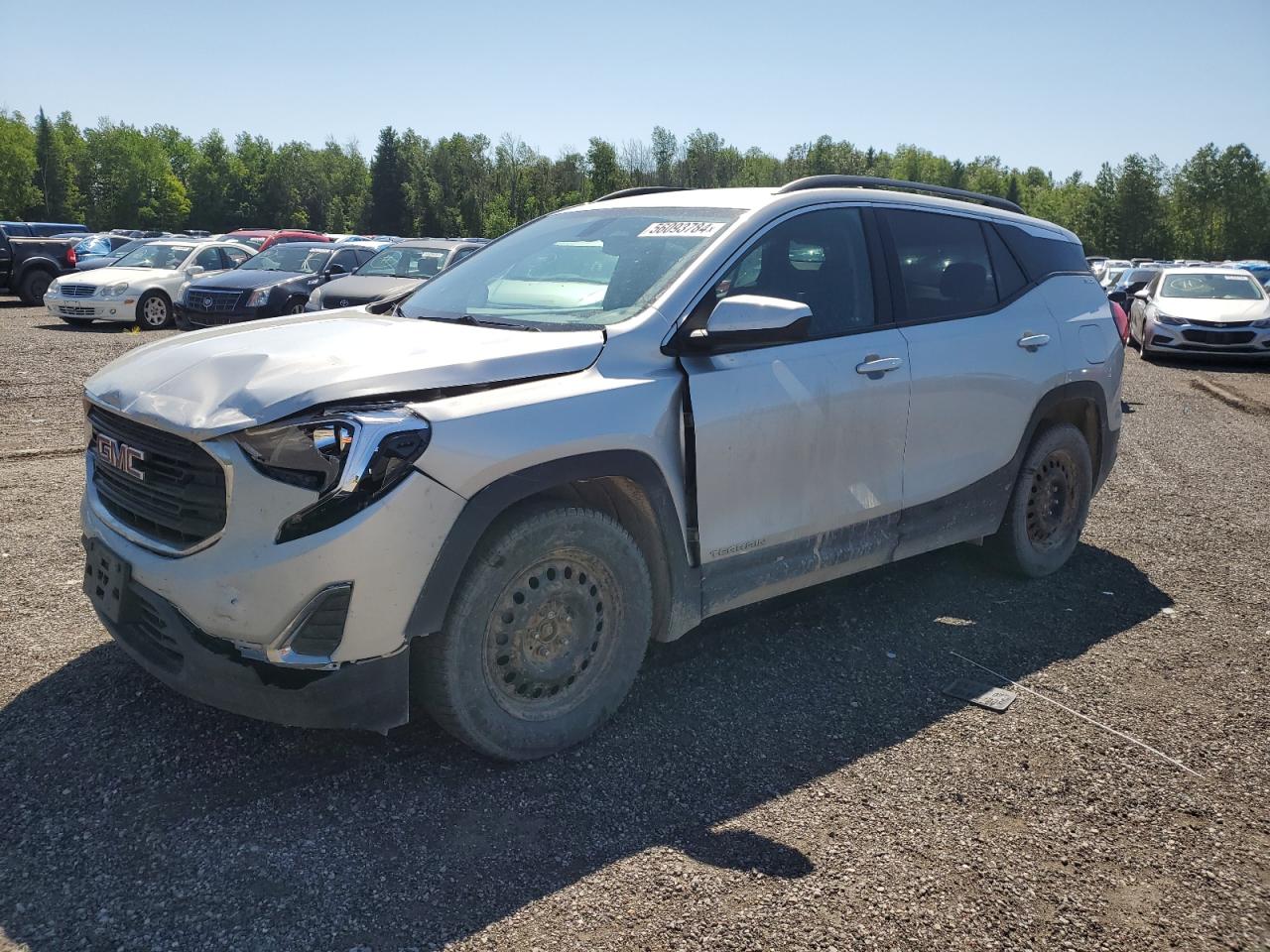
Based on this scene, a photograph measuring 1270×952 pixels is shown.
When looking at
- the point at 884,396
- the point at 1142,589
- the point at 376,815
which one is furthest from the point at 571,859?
the point at 1142,589

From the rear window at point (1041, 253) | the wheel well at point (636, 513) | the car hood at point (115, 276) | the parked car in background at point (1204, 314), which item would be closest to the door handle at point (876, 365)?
the wheel well at point (636, 513)

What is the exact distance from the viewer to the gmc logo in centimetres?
329

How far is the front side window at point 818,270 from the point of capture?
13.0ft

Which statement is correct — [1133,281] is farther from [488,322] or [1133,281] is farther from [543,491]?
[543,491]

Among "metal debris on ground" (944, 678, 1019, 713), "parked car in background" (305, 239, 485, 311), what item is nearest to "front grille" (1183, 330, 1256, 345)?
"parked car in background" (305, 239, 485, 311)

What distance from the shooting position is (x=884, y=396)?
427 centimetres

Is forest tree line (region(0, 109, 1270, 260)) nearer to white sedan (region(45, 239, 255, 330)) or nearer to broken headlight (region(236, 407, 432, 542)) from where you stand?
white sedan (region(45, 239, 255, 330))

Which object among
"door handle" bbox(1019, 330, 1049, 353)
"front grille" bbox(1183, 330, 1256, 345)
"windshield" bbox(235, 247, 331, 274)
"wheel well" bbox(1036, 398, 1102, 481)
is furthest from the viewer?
"windshield" bbox(235, 247, 331, 274)

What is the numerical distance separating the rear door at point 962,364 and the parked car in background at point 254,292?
1276 centimetres

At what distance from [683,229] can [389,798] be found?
237 centimetres

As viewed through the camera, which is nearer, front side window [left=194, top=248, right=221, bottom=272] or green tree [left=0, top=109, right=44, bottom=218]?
front side window [left=194, top=248, right=221, bottom=272]

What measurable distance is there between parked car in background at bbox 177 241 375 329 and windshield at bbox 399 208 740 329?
39.6ft

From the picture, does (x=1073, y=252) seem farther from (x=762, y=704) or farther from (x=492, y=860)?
(x=492, y=860)

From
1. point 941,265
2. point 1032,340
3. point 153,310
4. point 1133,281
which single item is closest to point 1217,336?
point 1133,281
